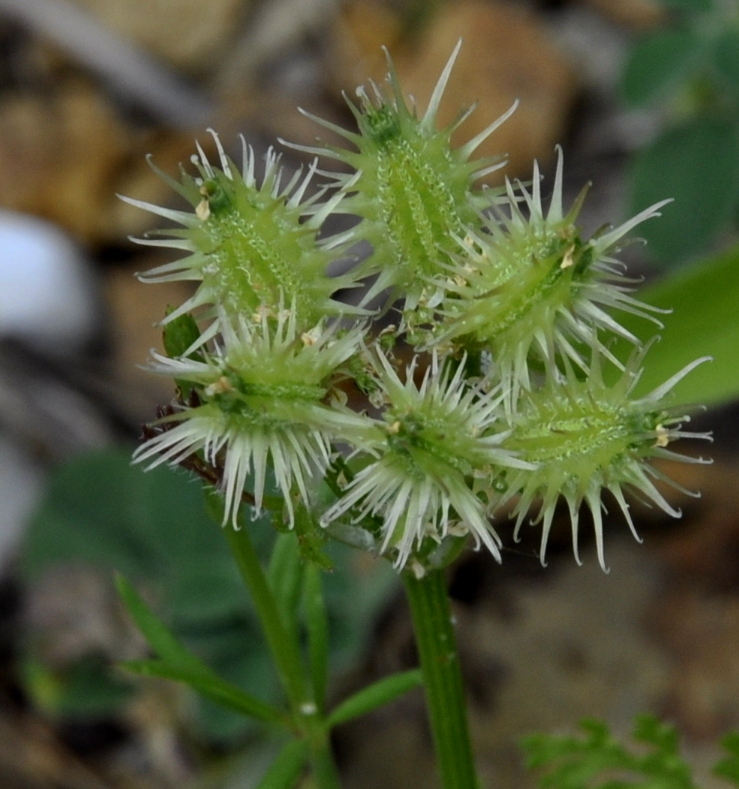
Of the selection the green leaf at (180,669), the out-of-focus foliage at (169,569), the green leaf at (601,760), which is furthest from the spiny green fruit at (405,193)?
the out-of-focus foliage at (169,569)

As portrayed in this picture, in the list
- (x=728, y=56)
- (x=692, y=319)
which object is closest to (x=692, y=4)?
(x=728, y=56)

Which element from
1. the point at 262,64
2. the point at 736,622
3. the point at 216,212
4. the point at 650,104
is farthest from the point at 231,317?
the point at 262,64

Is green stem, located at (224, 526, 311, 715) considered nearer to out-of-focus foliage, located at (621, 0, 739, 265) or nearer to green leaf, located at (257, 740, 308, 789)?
green leaf, located at (257, 740, 308, 789)

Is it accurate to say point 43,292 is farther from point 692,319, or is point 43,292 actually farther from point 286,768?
point 286,768

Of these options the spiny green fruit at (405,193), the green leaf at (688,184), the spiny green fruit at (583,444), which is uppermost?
the green leaf at (688,184)

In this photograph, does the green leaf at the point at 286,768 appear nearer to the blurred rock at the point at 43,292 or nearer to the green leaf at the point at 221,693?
the green leaf at the point at 221,693

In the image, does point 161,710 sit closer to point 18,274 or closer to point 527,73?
point 18,274
